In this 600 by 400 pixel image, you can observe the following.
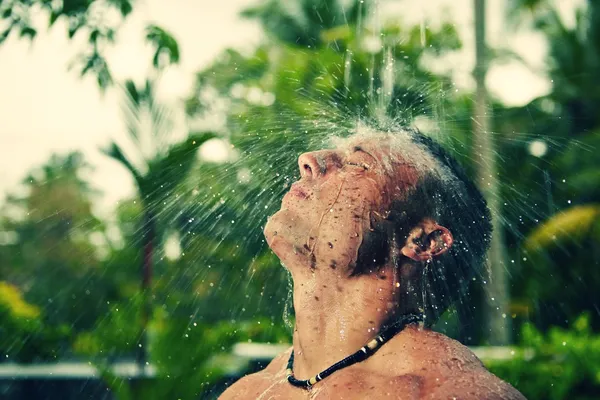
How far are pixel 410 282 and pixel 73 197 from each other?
32.4 m

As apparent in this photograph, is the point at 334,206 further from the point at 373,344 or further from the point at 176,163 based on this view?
the point at 176,163

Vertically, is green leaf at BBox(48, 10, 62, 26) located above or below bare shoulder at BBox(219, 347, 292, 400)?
above

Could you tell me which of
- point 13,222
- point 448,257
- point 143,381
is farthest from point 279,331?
point 13,222

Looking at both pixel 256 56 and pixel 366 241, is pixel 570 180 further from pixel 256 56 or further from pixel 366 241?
pixel 366 241

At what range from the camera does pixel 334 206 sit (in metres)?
2.42

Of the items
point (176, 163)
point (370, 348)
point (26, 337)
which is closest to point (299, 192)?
point (370, 348)

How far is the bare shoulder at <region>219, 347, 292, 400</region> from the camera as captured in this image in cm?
274

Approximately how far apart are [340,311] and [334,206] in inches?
13.6

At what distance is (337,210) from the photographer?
2.41 metres

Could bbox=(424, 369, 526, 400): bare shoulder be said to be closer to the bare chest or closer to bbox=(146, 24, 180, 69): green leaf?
the bare chest

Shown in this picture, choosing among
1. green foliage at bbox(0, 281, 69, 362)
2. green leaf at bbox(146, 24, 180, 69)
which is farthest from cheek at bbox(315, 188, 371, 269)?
green foliage at bbox(0, 281, 69, 362)

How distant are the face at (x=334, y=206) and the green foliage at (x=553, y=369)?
15.6 feet

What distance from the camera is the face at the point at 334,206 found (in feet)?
7.82

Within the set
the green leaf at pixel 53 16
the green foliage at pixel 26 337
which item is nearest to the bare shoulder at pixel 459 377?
the green leaf at pixel 53 16
